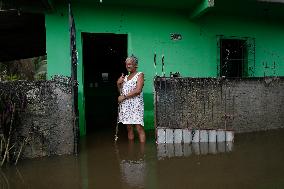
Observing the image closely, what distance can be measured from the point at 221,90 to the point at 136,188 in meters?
3.86

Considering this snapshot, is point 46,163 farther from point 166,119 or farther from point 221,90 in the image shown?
point 221,90

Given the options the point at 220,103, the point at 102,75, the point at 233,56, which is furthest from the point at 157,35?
the point at 102,75

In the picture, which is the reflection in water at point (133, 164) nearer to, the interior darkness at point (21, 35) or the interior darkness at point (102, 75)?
the interior darkness at point (102, 75)

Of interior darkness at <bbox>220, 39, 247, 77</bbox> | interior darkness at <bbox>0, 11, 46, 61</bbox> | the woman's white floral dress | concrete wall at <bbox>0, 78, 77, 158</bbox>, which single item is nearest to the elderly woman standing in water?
the woman's white floral dress

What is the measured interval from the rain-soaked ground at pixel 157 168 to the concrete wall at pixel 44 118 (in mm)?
218

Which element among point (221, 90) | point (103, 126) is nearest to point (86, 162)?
point (221, 90)

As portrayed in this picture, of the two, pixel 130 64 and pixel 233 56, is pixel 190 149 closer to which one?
pixel 130 64

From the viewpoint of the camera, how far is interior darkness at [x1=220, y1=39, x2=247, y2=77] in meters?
8.81

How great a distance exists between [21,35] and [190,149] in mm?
6502

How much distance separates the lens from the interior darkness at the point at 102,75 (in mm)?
9664

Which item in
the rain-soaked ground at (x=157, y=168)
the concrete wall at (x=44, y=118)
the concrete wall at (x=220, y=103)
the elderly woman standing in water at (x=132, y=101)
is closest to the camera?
the rain-soaked ground at (x=157, y=168)

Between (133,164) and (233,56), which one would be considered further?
(233,56)

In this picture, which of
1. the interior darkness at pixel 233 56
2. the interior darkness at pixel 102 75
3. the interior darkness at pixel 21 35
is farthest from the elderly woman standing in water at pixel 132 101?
the interior darkness at pixel 233 56

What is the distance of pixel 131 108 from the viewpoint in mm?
6059
